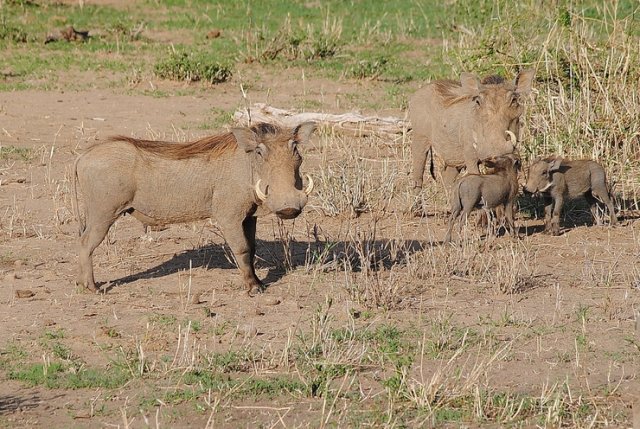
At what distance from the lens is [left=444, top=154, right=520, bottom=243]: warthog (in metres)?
7.38

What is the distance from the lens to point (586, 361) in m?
5.36

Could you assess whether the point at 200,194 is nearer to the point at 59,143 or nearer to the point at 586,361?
the point at 586,361

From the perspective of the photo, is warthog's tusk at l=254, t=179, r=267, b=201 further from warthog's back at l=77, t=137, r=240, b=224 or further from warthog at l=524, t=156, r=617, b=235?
warthog at l=524, t=156, r=617, b=235

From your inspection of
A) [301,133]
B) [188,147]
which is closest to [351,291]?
[301,133]

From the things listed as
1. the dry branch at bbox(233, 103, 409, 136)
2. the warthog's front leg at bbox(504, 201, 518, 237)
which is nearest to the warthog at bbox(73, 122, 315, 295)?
the warthog's front leg at bbox(504, 201, 518, 237)

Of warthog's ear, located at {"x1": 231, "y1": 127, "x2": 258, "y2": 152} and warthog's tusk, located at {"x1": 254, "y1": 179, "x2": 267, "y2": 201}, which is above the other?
warthog's ear, located at {"x1": 231, "y1": 127, "x2": 258, "y2": 152}

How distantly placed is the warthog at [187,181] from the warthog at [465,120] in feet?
5.18

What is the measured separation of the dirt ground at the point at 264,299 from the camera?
4836mm

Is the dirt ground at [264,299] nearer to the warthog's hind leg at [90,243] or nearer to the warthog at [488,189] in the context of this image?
the warthog's hind leg at [90,243]

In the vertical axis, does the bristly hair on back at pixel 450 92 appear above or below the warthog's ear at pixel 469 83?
below

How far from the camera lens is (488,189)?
24.2 feet

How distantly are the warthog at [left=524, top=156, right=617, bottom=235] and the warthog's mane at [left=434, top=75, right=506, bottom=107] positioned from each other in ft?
1.99

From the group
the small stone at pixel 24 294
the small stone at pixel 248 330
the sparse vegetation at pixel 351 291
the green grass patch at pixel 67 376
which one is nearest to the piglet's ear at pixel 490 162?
the sparse vegetation at pixel 351 291

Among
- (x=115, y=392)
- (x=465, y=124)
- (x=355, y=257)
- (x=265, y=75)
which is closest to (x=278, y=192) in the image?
(x=355, y=257)
